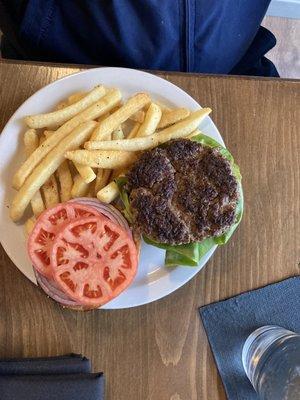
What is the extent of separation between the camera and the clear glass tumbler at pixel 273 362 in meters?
1.19

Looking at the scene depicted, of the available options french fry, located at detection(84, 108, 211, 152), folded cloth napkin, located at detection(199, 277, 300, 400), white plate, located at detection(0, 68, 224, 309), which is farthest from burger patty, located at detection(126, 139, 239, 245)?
folded cloth napkin, located at detection(199, 277, 300, 400)

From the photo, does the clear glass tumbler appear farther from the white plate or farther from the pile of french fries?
the pile of french fries

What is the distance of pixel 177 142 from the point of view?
3.55 ft

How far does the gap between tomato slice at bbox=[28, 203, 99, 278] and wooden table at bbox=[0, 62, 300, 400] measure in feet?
0.54

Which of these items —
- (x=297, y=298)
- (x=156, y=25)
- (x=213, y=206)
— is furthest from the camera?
(x=297, y=298)

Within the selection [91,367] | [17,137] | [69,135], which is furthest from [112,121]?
[91,367]

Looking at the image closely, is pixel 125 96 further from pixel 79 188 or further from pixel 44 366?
pixel 44 366

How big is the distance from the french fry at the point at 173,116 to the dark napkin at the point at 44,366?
1.84ft

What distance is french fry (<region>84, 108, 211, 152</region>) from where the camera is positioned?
3.51 feet

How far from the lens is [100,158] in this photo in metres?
1.06

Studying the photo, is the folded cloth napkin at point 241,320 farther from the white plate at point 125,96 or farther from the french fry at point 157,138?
the french fry at point 157,138

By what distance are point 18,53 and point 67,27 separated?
8.7 inches

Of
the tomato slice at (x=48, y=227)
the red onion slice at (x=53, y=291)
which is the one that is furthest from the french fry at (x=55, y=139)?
the red onion slice at (x=53, y=291)

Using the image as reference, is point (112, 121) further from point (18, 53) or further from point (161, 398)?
point (161, 398)
